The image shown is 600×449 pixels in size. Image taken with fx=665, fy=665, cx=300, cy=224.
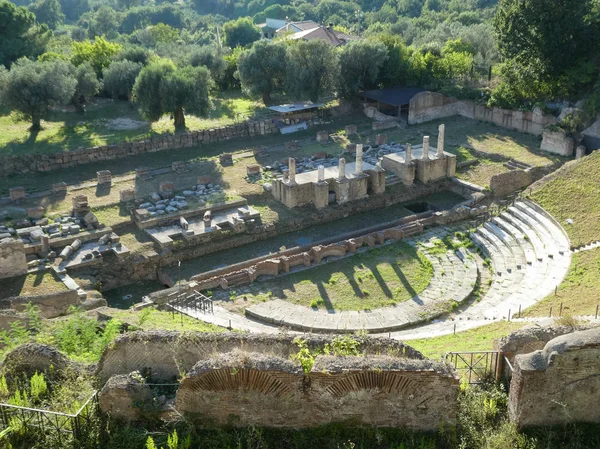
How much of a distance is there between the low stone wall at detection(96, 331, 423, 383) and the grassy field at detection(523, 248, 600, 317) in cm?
870

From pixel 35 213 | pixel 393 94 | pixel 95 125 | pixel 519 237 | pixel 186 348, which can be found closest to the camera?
pixel 186 348

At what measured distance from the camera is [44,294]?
2131cm

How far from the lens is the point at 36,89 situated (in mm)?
36219

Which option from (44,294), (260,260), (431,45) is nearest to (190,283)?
(260,260)

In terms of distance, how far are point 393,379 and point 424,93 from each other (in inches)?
1261

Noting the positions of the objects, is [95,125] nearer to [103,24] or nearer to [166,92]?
[166,92]

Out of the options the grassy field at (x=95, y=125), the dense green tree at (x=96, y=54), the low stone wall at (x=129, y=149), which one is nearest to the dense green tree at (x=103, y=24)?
the dense green tree at (x=96, y=54)

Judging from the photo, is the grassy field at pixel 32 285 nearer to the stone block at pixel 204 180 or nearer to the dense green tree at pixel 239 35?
the stone block at pixel 204 180

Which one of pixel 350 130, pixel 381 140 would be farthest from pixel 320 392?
pixel 350 130

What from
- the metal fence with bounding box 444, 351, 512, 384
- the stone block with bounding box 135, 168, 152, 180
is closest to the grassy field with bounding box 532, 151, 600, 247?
the metal fence with bounding box 444, 351, 512, 384

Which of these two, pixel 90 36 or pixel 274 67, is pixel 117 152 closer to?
pixel 274 67

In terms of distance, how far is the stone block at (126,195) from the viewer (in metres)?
29.7

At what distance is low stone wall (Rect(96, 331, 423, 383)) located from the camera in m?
12.5

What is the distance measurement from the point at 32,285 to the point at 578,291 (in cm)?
1828
